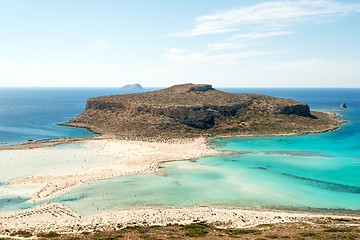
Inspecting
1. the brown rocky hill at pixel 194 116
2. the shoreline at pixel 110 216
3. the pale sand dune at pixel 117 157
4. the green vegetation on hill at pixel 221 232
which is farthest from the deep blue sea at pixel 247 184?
the brown rocky hill at pixel 194 116

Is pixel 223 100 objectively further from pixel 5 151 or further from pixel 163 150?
pixel 5 151

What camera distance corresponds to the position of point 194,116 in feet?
320

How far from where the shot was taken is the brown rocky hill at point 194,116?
9319cm

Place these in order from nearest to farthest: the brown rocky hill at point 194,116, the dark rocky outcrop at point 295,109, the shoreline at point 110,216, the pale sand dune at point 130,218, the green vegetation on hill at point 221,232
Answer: the green vegetation on hill at point 221,232 → the pale sand dune at point 130,218 → the shoreline at point 110,216 → the brown rocky hill at point 194,116 → the dark rocky outcrop at point 295,109

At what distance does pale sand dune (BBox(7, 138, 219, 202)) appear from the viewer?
45.8m

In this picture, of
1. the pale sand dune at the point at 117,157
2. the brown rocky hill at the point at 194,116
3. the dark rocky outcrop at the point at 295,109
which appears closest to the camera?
the pale sand dune at the point at 117,157

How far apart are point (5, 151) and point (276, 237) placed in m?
68.2

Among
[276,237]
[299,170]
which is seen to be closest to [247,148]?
[299,170]

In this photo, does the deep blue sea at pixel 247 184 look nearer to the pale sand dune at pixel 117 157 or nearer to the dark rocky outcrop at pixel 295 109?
the pale sand dune at pixel 117 157

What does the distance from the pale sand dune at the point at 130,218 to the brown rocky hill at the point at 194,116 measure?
51636 mm

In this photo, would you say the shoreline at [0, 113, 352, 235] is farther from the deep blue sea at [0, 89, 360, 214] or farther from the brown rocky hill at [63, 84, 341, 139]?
the brown rocky hill at [63, 84, 341, 139]

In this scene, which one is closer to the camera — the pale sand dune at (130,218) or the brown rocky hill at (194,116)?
the pale sand dune at (130,218)

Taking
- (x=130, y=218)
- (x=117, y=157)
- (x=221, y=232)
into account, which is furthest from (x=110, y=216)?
(x=117, y=157)

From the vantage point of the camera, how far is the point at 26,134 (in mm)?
88688
